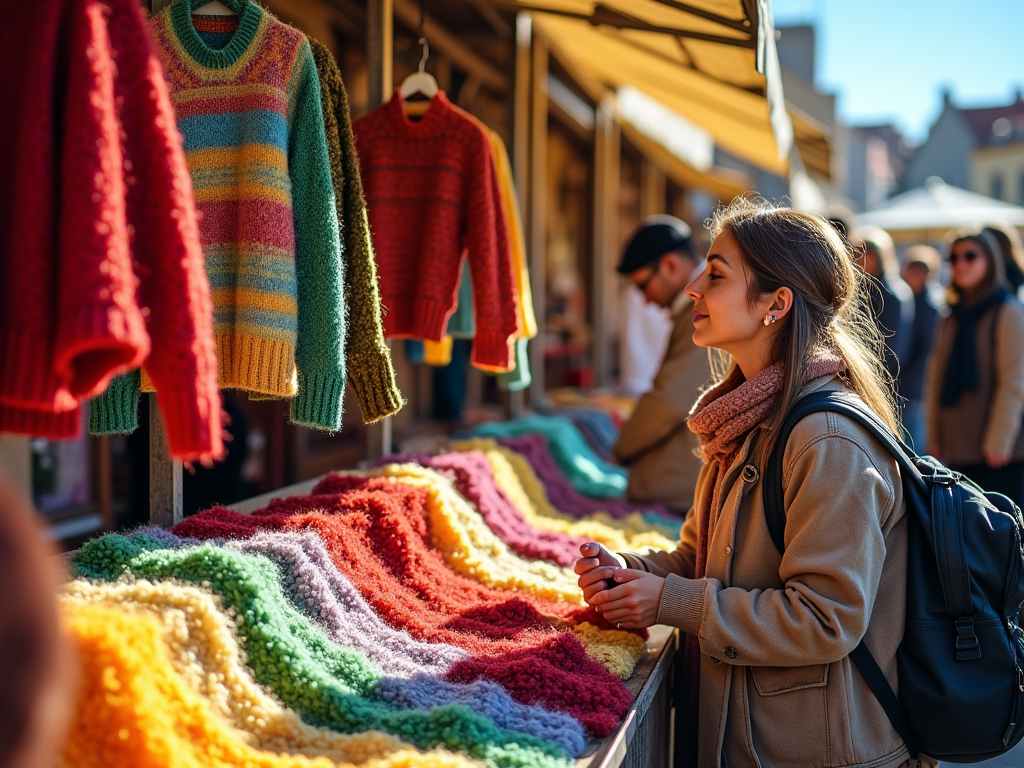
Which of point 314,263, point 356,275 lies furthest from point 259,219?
point 356,275

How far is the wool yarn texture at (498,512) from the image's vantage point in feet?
9.12

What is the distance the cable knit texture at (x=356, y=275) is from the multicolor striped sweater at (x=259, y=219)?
117mm

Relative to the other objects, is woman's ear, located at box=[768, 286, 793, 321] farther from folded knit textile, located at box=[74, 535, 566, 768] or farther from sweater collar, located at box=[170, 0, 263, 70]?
sweater collar, located at box=[170, 0, 263, 70]

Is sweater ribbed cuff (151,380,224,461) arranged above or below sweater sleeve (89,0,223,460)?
below

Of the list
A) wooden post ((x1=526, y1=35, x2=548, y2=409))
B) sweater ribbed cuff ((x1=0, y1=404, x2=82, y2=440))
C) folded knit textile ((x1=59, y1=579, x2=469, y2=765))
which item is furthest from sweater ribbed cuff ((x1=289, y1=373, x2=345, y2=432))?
wooden post ((x1=526, y1=35, x2=548, y2=409))

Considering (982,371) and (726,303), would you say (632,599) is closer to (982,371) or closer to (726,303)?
(726,303)

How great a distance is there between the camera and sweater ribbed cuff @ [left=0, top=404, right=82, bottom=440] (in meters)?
1.25

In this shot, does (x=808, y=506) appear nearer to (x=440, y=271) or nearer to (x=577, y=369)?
(x=440, y=271)

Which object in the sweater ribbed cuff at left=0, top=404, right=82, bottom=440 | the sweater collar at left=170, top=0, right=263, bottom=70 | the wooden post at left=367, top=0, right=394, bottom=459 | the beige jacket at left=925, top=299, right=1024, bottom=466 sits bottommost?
the beige jacket at left=925, top=299, right=1024, bottom=466

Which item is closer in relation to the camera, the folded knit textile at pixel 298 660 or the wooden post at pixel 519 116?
the folded knit textile at pixel 298 660

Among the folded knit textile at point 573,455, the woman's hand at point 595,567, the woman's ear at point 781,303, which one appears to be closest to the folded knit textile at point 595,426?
the folded knit textile at point 573,455

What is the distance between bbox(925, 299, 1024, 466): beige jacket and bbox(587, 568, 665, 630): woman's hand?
283 centimetres

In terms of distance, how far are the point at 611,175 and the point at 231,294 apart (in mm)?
6217

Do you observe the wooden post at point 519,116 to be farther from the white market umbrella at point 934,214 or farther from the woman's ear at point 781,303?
the white market umbrella at point 934,214
